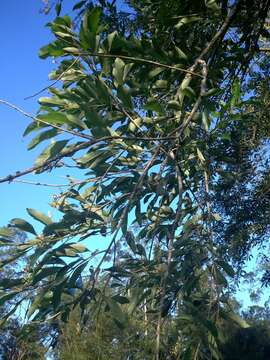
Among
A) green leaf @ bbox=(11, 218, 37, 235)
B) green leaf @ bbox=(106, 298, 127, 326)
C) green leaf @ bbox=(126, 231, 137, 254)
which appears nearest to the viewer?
green leaf @ bbox=(106, 298, 127, 326)

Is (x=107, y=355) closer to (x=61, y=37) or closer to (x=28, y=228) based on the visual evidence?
(x=28, y=228)

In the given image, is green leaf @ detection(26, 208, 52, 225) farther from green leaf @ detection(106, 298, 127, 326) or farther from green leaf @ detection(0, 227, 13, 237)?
green leaf @ detection(106, 298, 127, 326)

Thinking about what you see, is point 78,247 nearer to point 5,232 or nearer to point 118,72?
point 5,232

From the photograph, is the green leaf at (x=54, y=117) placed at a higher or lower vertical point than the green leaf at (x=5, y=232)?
higher

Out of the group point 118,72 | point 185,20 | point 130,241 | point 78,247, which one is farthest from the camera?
point 185,20

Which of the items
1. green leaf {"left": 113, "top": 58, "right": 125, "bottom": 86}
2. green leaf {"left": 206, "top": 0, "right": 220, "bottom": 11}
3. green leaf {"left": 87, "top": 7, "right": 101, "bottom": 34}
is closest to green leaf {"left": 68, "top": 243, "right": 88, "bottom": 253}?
green leaf {"left": 113, "top": 58, "right": 125, "bottom": 86}

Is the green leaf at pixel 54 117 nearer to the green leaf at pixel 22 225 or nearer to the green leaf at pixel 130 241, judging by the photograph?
the green leaf at pixel 22 225

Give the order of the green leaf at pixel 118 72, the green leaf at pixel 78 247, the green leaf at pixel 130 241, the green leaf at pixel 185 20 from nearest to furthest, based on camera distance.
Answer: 1. the green leaf at pixel 78 247
2. the green leaf at pixel 118 72
3. the green leaf at pixel 130 241
4. the green leaf at pixel 185 20

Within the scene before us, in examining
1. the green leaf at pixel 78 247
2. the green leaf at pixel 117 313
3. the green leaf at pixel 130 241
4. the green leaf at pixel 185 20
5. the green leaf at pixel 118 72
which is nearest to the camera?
the green leaf at pixel 117 313

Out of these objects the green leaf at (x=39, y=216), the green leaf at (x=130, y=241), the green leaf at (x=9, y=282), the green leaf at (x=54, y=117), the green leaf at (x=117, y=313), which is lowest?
the green leaf at (x=117, y=313)

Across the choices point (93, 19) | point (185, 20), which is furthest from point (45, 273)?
point (185, 20)

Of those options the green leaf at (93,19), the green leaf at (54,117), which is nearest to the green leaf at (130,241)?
the green leaf at (54,117)

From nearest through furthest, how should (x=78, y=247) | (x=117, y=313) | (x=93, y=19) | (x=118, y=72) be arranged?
1. (x=117, y=313)
2. (x=93, y=19)
3. (x=78, y=247)
4. (x=118, y=72)

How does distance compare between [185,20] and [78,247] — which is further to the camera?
[185,20]
